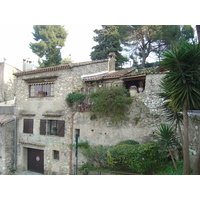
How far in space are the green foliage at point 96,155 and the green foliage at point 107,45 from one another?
44.6 ft

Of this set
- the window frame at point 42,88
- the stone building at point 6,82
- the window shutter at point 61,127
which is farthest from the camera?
the stone building at point 6,82

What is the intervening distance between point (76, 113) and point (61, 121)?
4.22 feet

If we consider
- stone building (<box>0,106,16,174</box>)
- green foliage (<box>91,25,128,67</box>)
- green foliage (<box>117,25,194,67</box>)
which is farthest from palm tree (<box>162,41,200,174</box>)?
green foliage (<box>91,25,128,67</box>)

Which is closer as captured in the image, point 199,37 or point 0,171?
point 199,37

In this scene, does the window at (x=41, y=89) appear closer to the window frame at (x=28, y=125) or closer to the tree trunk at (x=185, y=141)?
the window frame at (x=28, y=125)

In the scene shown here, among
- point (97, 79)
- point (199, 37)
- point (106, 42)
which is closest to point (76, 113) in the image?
point (97, 79)

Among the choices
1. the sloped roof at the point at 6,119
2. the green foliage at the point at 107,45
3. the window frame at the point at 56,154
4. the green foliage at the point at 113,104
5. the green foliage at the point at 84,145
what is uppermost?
the green foliage at the point at 107,45

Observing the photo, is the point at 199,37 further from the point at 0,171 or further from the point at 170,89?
the point at 0,171

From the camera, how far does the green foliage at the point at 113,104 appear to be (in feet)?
31.9

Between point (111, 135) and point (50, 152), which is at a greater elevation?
point (111, 135)

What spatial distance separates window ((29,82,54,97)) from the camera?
12.5 meters

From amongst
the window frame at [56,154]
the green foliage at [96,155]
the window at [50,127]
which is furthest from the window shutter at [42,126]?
the green foliage at [96,155]

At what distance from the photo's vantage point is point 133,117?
31.6ft

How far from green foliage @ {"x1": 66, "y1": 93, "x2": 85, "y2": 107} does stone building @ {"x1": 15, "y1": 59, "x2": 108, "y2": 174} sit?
0.41m
